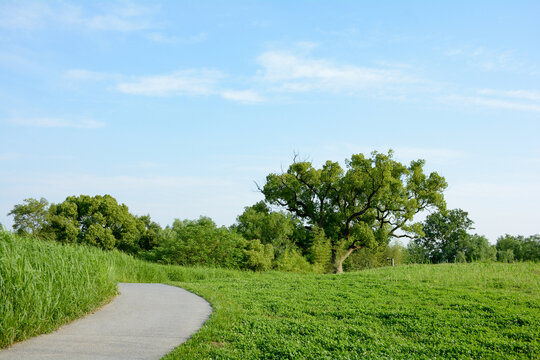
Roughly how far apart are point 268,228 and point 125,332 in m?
22.9

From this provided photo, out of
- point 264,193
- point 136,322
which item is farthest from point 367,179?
point 136,322

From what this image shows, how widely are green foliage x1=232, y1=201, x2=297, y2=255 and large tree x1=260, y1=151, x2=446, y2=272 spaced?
326 cm

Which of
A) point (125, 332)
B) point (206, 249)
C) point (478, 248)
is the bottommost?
point (125, 332)

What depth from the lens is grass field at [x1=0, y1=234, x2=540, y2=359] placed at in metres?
5.98

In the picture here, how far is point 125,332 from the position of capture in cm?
671

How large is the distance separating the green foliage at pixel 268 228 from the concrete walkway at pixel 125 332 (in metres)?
19.5

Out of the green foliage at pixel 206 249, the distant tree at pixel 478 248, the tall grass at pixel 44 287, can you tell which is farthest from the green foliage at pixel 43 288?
the distant tree at pixel 478 248

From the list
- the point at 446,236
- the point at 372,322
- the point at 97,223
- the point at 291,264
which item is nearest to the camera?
the point at 372,322

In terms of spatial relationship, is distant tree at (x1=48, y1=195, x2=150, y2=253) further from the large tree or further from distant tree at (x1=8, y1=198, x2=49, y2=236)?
the large tree

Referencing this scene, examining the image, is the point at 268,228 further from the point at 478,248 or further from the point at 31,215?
the point at 478,248

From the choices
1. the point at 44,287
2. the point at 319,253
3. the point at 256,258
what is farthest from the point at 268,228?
the point at 44,287

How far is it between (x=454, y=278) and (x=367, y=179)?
60.8 feet

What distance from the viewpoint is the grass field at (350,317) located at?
598cm

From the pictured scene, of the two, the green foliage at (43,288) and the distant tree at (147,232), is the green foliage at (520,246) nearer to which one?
the distant tree at (147,232)
